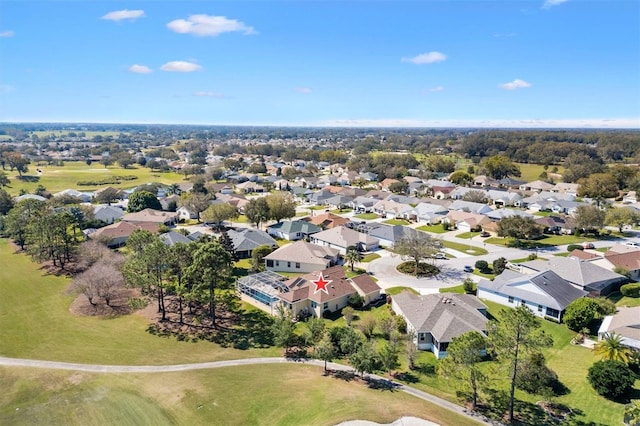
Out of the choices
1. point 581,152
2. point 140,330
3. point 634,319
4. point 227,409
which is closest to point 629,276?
point 634,319

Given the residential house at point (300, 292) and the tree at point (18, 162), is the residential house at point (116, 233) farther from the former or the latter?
the tree at point (18, 162)

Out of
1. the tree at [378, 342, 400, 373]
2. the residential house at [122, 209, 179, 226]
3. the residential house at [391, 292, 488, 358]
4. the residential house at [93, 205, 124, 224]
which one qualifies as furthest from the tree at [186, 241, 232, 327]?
the residential house at [93, 205, 124, 224]

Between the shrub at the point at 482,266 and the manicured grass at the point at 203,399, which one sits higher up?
the shrub at the point at 482,266

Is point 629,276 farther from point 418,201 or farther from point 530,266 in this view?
point 418,201

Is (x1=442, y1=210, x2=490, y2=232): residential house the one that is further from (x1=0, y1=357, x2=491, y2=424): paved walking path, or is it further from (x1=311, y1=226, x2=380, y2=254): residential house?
(x1=0, y1=357, x2=491, y2=424): paved walking path

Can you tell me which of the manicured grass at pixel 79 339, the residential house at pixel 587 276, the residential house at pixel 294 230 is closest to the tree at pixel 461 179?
the residential house at pixel 294 230

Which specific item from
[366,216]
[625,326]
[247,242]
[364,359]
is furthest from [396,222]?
[364,359]
